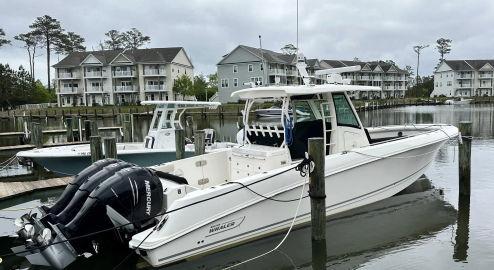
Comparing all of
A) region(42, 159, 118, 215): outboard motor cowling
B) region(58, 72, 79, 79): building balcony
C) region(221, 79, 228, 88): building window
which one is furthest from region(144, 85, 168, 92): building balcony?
region(42, 159, 118, 215): outboard motor cowling

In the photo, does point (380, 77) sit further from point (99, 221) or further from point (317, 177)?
point (99, 221)

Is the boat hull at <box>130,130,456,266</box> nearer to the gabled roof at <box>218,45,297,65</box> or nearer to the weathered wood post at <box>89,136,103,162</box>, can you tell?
the weathered wood post at <box>89,136,103,162</box>

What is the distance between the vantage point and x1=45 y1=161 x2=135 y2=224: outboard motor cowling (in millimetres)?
6582

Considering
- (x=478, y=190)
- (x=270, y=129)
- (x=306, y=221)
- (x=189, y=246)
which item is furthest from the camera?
(x=478, y=190)

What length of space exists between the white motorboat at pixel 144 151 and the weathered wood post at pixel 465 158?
8.00m

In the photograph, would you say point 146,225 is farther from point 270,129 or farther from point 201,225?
point 270,129

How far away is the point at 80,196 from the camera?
6.62m

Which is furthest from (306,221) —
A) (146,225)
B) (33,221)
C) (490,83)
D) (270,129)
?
(490,83)

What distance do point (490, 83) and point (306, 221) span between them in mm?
104193

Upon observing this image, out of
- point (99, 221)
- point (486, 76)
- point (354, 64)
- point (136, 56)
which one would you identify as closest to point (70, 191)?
point (99, 221)

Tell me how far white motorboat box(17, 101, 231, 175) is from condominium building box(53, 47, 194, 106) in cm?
5303

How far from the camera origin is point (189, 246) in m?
6.64

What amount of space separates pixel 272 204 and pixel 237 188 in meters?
0.91

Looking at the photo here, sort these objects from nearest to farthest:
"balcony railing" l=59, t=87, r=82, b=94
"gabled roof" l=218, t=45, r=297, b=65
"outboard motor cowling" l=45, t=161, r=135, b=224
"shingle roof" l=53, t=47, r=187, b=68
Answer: "outboard motor cowling" l=45, t=161, r=135, b=224 < "gabled roof" l=218, t=45, r=297, b=65 < "shingle roof" l=53, t=47, r=187, b=68 < "balcony railing" l=59, t=87, r=82, b=94
